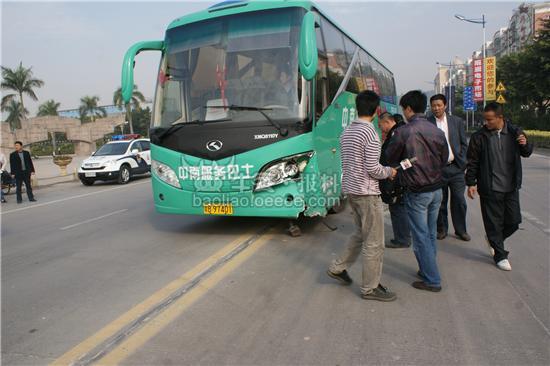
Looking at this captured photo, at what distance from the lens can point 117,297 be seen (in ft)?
14.3

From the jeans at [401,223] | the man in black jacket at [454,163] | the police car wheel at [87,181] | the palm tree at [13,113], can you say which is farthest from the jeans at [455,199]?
the palm tree at [13,113]

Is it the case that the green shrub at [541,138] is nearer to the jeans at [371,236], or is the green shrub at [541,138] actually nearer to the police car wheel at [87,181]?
the police car wheel at [87,181]

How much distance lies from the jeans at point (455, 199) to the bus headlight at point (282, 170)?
6.32 feet

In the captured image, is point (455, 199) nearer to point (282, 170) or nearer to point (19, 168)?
point (282, 170)

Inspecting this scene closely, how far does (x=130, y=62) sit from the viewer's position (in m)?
6.44

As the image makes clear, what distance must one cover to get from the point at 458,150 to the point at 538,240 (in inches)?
66.3

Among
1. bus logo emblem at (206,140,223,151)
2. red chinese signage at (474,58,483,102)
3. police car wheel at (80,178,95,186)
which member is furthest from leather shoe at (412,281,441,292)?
red chinese signage at (474,58,483,102)

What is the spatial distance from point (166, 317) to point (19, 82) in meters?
51.1

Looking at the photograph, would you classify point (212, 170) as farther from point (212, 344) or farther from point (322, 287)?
point (212, 344)

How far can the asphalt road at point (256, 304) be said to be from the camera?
317cm

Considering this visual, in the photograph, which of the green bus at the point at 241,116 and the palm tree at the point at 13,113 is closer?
the green bus at the point at 241,116

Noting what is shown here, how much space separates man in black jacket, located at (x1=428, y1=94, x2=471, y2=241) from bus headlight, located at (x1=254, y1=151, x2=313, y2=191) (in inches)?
68.8

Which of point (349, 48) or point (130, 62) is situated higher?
point (349, 48)

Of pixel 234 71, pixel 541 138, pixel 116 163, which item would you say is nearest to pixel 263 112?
pixel 234 71
